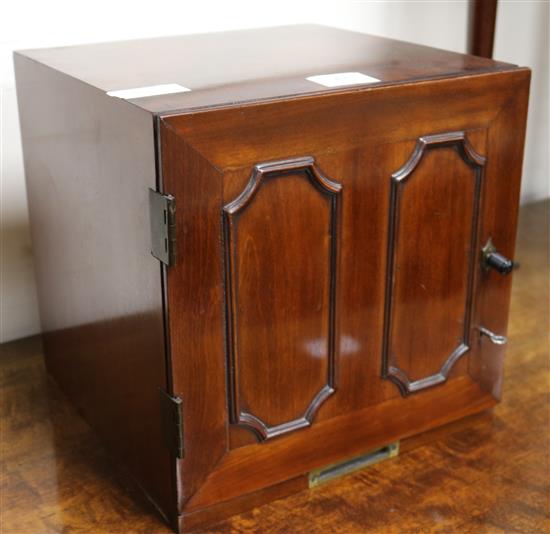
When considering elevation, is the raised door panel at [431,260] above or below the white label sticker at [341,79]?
below

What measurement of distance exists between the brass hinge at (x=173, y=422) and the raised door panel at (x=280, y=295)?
0.21 ft

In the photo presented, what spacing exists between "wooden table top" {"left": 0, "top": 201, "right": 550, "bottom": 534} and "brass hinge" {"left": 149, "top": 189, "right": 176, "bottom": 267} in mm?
329

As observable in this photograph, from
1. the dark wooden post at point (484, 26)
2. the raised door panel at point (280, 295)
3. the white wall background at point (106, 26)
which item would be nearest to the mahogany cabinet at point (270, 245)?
the raised door panel at point (280, 295)

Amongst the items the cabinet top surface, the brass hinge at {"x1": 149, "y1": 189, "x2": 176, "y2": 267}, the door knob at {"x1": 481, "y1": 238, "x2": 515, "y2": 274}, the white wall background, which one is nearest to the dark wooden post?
the white wall background

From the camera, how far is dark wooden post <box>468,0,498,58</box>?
5.77 ft

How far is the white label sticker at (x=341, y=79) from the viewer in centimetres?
98

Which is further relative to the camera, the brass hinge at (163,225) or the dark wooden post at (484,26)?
the dark wooden post at (484,26)

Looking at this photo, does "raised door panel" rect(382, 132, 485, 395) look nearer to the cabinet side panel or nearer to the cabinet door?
the cabinet door

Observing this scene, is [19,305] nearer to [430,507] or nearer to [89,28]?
[89,28]

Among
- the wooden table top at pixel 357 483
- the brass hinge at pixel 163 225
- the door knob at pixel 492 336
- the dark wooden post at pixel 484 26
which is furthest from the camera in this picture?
the dark wooden post at pixel 484 26

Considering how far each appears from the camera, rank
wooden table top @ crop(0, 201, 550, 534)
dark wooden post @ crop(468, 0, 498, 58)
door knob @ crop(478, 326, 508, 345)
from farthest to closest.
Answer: dark wooden post @ crop(468, 0, 498, 58), door knob @ crop(478, 326, 508, 345), wooden table top @ crop(0, 201, 550, 534)

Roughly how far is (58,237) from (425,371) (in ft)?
1.62

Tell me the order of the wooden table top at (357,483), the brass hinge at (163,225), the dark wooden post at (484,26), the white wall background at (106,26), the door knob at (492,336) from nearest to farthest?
the brass hinge at (163,225), the wooden table top at (357,483), the door knob at (492,336), the white wall background at (106,26), the dark wooden post at (484,26)

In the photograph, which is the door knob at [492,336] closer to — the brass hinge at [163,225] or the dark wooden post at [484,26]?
the brass hinge at [163,225]
